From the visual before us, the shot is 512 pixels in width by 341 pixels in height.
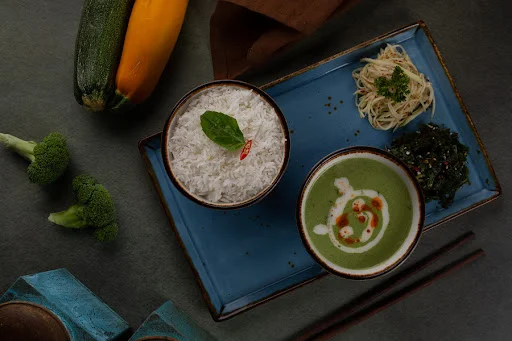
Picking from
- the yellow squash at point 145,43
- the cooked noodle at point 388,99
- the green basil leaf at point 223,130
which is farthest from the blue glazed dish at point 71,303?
the cooked noodle at point 388,99

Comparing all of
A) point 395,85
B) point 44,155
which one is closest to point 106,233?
point 44,155

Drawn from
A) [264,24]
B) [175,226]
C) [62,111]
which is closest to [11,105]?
[62,111]

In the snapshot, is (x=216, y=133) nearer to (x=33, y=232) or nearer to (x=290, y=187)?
(x=290, y=187)

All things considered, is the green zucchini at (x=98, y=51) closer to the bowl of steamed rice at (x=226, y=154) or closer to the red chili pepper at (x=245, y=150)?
the bowl of steamed rice at (x=226, y=154)

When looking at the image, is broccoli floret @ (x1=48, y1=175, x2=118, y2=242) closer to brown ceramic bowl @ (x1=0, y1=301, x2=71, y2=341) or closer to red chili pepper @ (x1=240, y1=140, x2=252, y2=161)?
brown ceramic bowl @ (x1=0, y1=301, x2=71, y2=341)

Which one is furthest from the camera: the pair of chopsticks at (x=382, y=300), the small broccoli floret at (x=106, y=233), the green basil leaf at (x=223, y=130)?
the pair of chopsticks at (x=382, y=300)

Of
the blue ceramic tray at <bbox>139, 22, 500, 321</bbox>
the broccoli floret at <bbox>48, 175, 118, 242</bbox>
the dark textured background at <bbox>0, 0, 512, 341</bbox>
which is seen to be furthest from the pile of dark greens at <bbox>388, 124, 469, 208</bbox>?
the broccoli floret at <bbox>48, 175, 118, 242</bbox>
